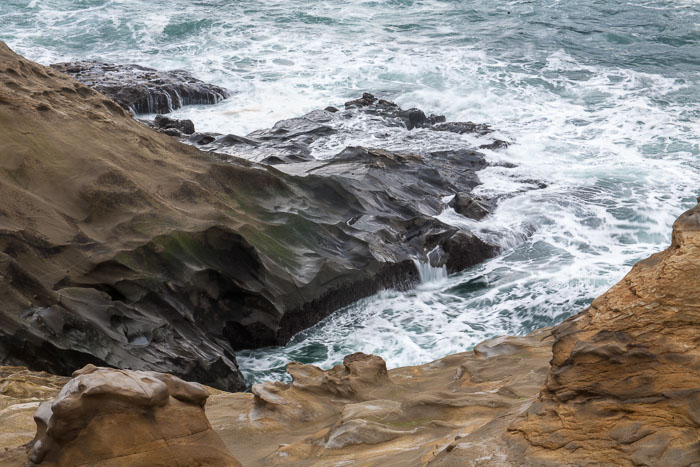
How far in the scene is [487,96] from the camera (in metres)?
18.5

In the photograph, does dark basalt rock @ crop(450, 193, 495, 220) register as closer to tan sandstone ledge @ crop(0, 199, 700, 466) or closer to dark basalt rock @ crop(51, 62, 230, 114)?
tan sandstone ledge @ crop(0, 199, 700, 466)

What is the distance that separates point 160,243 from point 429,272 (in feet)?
12.2

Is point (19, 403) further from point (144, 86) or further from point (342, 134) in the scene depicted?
point (144, 86)

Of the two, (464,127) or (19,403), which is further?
(464,127)

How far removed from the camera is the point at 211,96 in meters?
18.5

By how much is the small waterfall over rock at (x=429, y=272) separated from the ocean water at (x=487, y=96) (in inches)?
2.4

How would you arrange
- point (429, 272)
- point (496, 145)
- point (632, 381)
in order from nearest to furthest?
1. point (632, 381)
2. point (429, 272)
3. point (496, 145)

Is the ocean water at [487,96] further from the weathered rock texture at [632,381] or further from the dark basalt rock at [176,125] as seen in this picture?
the weathered rock texture at [632,381]

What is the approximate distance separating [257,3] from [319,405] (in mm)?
25729

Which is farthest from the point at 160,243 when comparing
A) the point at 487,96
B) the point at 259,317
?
the point at 487,96

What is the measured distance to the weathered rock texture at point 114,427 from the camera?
332 cm

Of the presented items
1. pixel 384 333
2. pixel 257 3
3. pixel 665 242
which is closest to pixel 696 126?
pixel 665 242

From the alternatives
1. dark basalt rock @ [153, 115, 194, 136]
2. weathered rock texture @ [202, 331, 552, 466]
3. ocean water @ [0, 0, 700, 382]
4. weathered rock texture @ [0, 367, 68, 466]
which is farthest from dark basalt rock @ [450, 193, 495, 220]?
weathered rock texture @ [0, 367, 68, 466]

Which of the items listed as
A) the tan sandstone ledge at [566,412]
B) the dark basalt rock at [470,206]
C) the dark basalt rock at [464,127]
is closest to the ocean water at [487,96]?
the dark basalt rock at [470,206]
